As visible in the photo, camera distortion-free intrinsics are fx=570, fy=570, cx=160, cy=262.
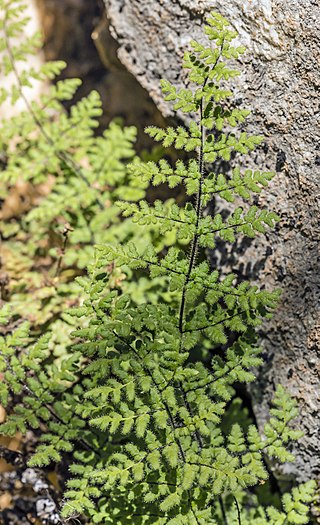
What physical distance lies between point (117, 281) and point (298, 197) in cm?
90

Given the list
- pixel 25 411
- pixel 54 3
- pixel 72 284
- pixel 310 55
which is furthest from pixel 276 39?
pixel 54 3

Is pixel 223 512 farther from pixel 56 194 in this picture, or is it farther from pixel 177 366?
pixel 56 194

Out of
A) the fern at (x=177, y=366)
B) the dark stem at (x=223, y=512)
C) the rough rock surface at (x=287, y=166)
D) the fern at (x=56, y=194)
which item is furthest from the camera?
the fern at (x=56, y=194)

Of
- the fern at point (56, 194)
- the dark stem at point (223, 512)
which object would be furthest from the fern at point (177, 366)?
the fern at point (56, 194)

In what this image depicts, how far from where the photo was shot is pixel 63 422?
7.36ft

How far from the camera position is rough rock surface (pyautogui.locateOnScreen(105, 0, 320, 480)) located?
2.10m

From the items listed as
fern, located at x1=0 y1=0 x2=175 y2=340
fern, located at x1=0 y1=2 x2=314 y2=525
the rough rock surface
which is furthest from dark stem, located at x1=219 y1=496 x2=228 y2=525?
fern, located at x1=0 y1=0 x2=175 y2=340

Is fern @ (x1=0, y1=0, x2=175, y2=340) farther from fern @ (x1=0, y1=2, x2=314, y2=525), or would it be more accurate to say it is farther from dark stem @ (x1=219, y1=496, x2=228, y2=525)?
dark stem @ (x1=219, y1=496, x2=228, y2=525)

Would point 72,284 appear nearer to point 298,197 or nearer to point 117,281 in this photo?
point 117,281

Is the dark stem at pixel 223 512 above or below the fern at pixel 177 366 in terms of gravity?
below

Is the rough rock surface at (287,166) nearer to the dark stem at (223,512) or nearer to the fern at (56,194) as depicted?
the dark stem at (223,512)

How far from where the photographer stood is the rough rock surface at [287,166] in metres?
2.10

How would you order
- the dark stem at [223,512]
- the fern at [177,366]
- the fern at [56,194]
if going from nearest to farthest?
the fern at [177,366], the dark stem at [223,512], the fern at [56,194]

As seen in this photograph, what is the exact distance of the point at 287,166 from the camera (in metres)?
2.20
